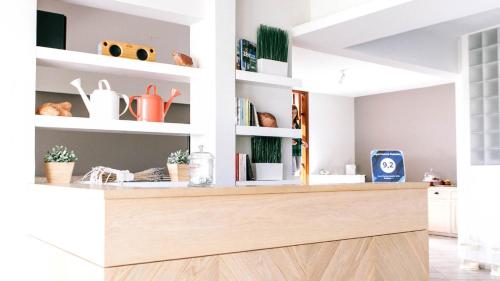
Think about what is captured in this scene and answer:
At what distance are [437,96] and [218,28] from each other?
6389 millimetres

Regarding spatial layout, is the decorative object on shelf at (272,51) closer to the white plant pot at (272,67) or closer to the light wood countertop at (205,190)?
the white plant pot at (272,67)

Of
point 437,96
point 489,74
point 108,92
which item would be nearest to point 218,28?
point 108,92

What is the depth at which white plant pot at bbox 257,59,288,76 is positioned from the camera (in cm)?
441

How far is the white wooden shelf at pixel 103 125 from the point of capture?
3.23 m

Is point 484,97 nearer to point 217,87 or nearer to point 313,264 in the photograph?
point 217,87

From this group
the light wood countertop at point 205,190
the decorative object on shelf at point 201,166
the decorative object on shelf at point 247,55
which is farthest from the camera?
the decorative object on shelf at point 247,55

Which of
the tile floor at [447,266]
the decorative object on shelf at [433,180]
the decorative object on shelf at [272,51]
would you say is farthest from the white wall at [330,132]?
the decorative object on shelf at [272,51]

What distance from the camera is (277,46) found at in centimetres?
460

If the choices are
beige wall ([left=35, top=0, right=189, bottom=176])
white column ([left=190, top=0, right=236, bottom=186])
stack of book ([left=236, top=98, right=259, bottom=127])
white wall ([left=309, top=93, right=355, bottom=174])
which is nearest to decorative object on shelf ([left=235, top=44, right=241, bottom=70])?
white column ([left=190, top=0, right=236, bottom=186])

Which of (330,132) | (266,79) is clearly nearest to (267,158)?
(266,79)

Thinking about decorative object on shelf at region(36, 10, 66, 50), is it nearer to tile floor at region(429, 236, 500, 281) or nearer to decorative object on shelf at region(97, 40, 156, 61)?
decorative object on shelf at region(97, 40, 156, 61)

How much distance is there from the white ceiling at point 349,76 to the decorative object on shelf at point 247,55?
88.4 inches

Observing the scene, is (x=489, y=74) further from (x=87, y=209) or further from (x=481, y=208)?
(x=87, y=209)

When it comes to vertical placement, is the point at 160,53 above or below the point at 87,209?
above
